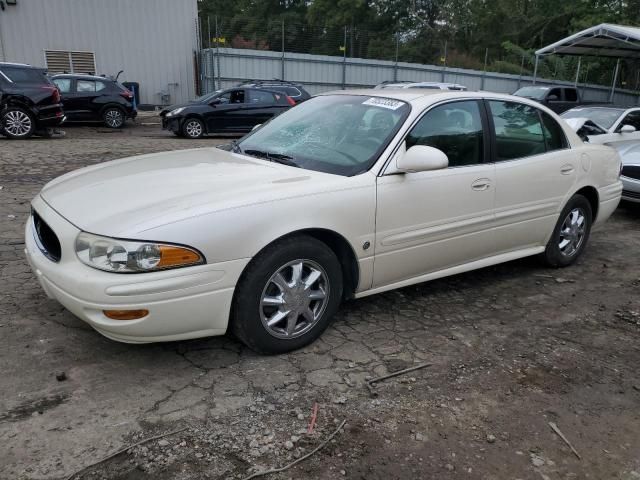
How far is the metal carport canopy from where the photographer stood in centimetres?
1706

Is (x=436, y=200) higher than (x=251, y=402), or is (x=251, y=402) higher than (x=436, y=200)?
(x=436, y=200)

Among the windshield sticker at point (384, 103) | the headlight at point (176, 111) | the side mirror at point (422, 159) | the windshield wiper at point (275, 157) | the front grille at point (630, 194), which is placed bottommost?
the front grille at point (630, 194)

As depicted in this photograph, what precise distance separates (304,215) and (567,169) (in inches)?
106

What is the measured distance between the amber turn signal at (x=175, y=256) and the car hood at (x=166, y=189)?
138 millimetres

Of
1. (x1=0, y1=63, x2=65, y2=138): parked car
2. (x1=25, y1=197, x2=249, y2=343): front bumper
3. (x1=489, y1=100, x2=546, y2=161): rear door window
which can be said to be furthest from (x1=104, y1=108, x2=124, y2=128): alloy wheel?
(x1=25, y1=197, x2=249, y2=343): front bumper

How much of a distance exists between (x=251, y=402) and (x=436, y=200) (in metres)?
1.81

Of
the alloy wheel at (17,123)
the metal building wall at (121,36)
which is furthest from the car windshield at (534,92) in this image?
the alloy wheel at (17,123)

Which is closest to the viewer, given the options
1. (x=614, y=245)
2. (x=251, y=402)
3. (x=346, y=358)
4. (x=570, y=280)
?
(x=251, y=402)

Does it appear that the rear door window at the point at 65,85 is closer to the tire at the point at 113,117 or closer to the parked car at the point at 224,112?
the tire at the point at 113,117

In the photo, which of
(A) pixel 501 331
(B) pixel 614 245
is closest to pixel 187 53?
(B) pixel 614 245

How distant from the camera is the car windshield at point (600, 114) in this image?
9.20 metres

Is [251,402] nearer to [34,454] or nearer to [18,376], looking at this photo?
[34,454]

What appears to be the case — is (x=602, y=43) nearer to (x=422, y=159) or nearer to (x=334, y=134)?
(x=334, y=134)

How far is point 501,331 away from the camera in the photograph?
12.0 feet
